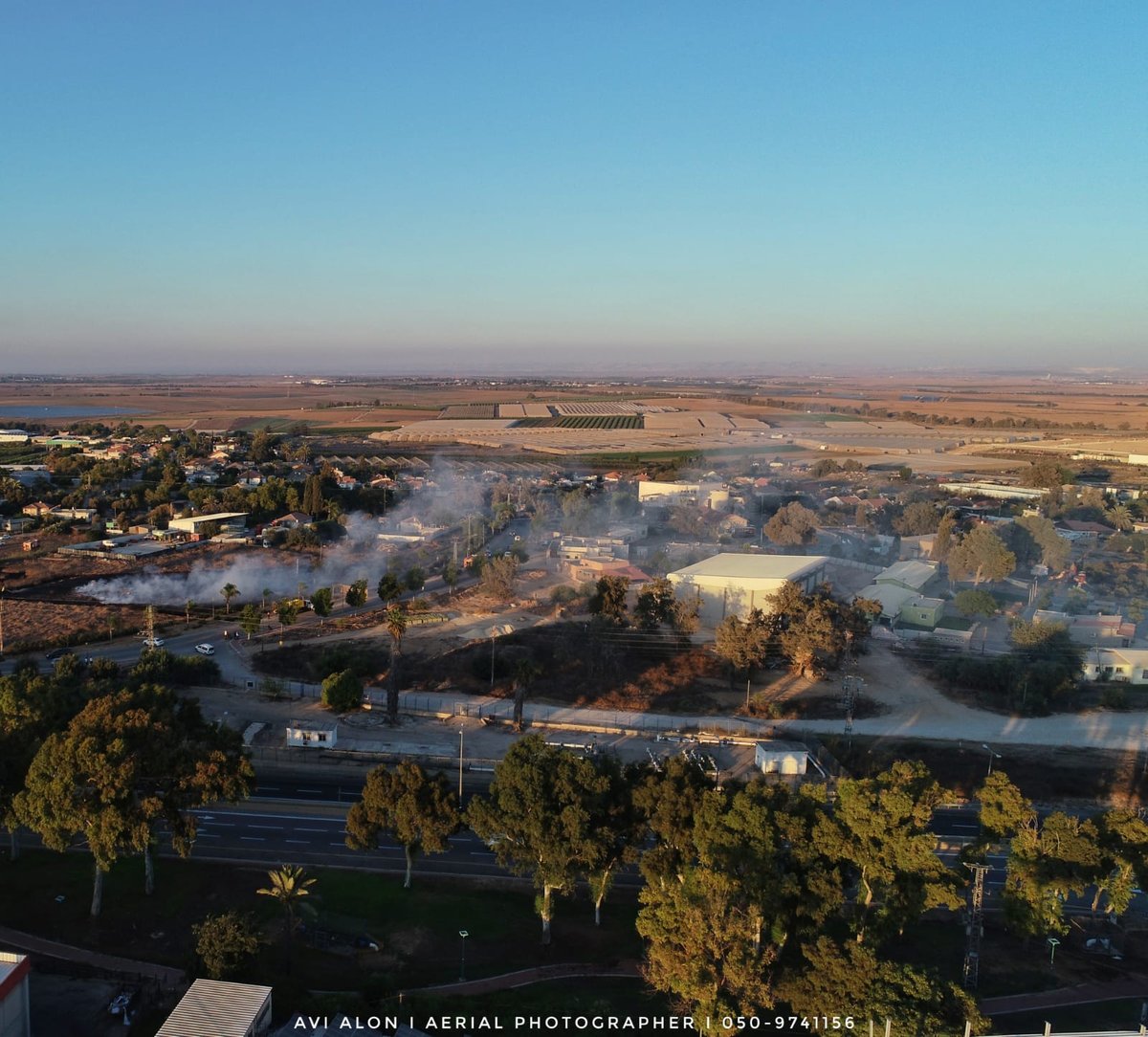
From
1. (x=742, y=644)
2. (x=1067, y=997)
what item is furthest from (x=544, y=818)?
(x=742, y=644)

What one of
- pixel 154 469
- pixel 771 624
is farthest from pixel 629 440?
pixel 771 624

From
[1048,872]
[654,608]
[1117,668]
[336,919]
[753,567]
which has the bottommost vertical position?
[336,919]

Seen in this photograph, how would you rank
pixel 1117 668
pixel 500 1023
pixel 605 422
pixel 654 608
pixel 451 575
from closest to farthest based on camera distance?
pixel 500 1023, pixel 1117 668, pixel 654 608, pixel 451 575, pixel 605 422

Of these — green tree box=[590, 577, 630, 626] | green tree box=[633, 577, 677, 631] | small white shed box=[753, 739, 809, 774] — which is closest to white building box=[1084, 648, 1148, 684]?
small white shed box=[753, 739, 809, 774]

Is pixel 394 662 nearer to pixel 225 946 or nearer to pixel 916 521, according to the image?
pixel 225 946

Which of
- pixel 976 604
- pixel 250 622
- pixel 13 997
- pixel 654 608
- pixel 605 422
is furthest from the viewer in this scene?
pixel 605 422
